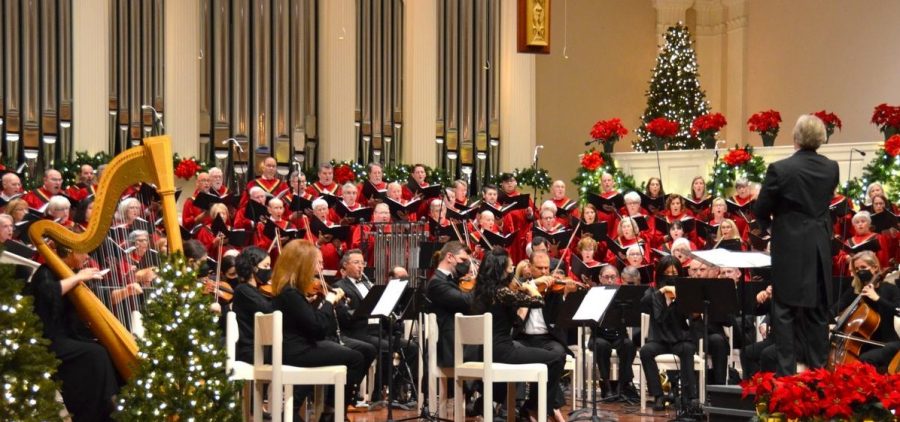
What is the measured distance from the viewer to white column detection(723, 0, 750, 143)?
670 inches

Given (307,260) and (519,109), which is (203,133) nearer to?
(519,109)

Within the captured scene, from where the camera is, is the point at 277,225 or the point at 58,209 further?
the point at 277,225

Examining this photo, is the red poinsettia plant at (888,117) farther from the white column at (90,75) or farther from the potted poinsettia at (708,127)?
the white column at (90,75)

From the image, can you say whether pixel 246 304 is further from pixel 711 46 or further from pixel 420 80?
pixel 711 46

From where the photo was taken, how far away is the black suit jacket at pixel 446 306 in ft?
24.8

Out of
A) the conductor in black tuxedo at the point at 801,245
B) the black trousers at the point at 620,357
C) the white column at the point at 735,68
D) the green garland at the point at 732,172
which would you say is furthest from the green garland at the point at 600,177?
the conductor in black tuxedo at the point at 801,245

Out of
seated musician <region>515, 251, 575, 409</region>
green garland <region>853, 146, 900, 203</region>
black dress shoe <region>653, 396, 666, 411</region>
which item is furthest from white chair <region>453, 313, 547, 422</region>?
green garland <region>853, 146, 900, 203</region>

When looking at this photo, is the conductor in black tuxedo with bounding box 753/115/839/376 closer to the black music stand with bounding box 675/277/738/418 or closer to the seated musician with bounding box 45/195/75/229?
the black music stand with bounding box 675/277/738/418

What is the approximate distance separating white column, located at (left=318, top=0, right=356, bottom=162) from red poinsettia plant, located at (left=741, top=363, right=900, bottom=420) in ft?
33.3

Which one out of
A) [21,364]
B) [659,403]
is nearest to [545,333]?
[659,403]

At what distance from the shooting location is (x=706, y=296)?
773 cm

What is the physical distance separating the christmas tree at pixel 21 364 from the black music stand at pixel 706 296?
3.89 m

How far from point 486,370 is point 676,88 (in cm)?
895

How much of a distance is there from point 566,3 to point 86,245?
39.2 ft
